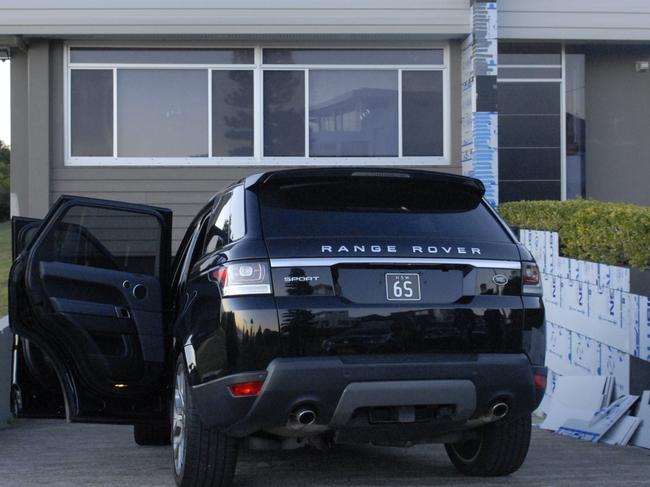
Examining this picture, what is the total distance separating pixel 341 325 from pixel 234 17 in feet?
33.1

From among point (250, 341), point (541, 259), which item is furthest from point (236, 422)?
point (541, 259)

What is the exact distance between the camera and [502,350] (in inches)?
207

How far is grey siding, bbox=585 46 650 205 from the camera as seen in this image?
16359 millimetres

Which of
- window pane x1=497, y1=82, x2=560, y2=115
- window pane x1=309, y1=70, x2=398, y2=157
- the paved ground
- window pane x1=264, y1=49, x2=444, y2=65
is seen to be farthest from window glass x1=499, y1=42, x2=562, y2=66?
the paved ground

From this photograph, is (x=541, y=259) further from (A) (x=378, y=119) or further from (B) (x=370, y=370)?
(B) (x=370, y=370)

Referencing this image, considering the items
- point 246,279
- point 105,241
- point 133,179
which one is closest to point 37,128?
point 133,179

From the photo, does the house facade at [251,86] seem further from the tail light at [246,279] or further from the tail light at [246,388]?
the tail light at [246,388]

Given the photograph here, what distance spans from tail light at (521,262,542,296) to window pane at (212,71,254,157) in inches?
383

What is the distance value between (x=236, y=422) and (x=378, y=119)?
10.5 meters

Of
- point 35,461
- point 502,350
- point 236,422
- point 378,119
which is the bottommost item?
point 35,461

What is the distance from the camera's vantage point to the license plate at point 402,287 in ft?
16.9

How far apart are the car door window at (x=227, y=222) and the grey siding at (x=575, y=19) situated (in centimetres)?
985

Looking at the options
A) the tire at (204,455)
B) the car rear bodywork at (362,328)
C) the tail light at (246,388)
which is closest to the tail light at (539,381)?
the car rear bodywork at (362,328)

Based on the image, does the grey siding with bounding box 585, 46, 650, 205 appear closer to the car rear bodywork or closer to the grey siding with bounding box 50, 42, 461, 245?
the grey siding with bounding box 50, 42, 461, 245
